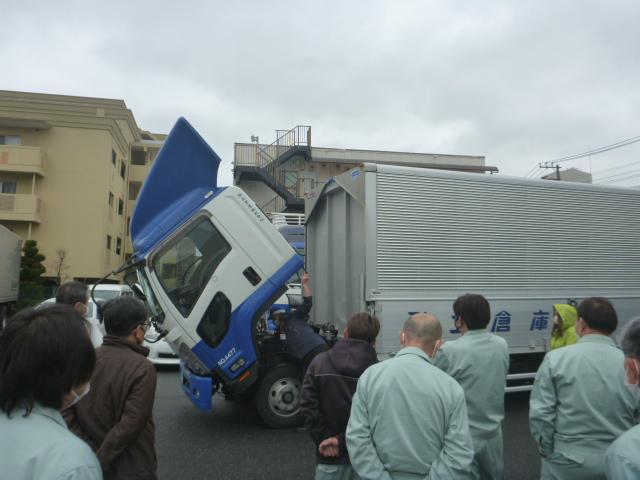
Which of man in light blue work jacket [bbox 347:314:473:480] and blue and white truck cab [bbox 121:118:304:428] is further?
blue and white truck cab [bbox 121:118:304:428]

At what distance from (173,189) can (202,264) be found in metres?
0.98

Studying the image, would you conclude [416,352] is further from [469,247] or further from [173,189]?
[469,247]

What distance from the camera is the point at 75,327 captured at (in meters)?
1.62

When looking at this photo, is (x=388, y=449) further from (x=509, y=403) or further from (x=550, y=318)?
(x=509, y=403)

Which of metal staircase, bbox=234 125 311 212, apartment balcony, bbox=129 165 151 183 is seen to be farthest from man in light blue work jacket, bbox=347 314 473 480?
apartment balcony, bbox=129 165 151 183

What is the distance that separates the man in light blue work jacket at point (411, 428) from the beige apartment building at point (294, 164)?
25580 mm

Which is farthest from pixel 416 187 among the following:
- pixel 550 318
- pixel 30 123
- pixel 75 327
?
pixel 30 123

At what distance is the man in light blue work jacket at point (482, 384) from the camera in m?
3.47

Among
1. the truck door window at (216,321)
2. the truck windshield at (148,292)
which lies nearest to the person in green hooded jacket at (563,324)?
the truck door window at (216,321)

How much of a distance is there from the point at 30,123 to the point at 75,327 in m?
31.6

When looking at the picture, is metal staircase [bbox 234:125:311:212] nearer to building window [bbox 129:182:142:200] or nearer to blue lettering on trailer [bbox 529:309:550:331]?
building window [bbox 129:182:142:200]

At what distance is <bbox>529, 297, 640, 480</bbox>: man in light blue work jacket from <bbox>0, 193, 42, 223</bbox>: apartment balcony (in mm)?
29355

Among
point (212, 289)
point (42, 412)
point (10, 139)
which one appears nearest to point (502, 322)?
point (212, 289)

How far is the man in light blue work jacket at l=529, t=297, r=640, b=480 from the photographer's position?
2875mm
